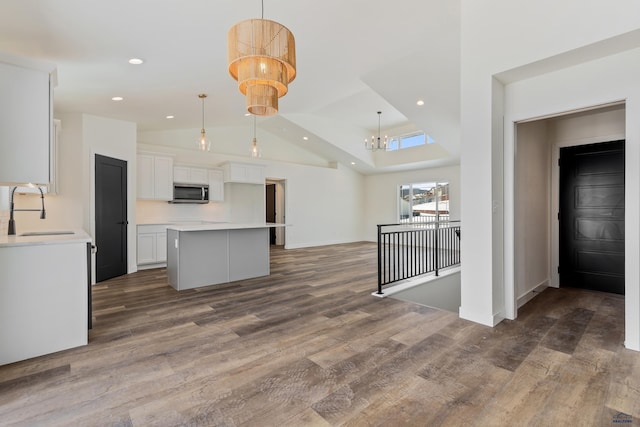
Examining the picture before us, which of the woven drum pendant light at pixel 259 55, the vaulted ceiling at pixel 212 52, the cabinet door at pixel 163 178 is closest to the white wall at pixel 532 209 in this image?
the vaulted ceiling at pixel 212 52

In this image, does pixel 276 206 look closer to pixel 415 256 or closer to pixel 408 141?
pixel 408 141

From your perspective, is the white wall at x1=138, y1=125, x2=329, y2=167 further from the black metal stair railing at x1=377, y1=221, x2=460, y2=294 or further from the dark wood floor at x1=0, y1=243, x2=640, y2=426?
the dark wood floor at x1=0, y1=243, x2=640, y2=426

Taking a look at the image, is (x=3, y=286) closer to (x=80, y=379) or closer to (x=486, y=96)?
(x=80, y=379)

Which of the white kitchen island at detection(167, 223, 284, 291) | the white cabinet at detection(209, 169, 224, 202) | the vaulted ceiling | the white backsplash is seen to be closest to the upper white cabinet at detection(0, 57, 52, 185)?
the vaulted ceiling

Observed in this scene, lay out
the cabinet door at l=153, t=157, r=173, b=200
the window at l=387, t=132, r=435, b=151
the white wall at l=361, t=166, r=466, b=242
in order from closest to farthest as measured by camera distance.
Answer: the cabinet door at l=153, t=157, r=173, b=200
the window at l=387, t=132, r=435, b=151
the white wall at l=361, t=166, r=466, b=242

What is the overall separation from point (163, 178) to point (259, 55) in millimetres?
5078

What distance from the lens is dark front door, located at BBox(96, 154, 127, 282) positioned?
4.96 metres

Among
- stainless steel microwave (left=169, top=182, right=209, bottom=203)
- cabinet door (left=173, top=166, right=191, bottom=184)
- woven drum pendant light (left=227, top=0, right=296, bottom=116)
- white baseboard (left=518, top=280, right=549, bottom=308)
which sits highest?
woven drum pendant light (left=227, top=0, right=296, bottom=116)

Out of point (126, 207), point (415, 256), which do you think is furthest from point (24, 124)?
point (415, 256)

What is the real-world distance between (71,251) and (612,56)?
16.0ft

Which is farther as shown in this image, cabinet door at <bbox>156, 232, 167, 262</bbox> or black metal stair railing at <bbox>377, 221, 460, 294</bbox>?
cabinet door at <bbox>156, 232, 167, 262</bbox>

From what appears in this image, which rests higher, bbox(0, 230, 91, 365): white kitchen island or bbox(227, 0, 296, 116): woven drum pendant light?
bbox(227, 0, 296, 116): woven drum pendant light

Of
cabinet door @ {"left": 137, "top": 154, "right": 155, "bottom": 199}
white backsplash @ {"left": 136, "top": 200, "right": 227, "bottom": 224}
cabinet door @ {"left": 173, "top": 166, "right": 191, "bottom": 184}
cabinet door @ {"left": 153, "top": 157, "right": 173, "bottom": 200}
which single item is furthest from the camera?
cabinet door @ {"left": 173, "top": 166, "right": 191, "bottom": 184}

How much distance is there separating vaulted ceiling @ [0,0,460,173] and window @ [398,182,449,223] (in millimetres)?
2915
